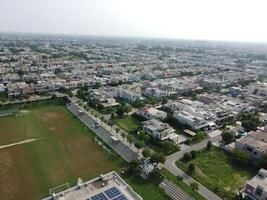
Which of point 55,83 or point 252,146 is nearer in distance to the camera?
point 252,146

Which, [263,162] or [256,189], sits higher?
[256,189]

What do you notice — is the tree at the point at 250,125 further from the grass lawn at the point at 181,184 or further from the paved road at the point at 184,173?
the grass lawn at the point at 181,184

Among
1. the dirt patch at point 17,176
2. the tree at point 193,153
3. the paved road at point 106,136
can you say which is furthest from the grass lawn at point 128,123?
the dirt patch at point 17,176

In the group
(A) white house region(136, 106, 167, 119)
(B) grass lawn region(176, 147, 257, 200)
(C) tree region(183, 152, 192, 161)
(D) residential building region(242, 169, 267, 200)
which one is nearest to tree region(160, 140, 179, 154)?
(C) tree region(183, 152, 192, 161)

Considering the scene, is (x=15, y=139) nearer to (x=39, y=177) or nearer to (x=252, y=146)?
(x=39, y=177)

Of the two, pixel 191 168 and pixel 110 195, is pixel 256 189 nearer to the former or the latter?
pixel 191 168

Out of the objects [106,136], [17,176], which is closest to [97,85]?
[106,136]

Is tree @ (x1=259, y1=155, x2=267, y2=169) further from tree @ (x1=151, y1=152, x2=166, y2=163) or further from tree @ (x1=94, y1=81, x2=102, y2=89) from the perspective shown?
tree @ (x1=94, y1=81, x2=102, y2=89)

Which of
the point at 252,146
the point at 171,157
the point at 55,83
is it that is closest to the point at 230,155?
the point at 252,146
